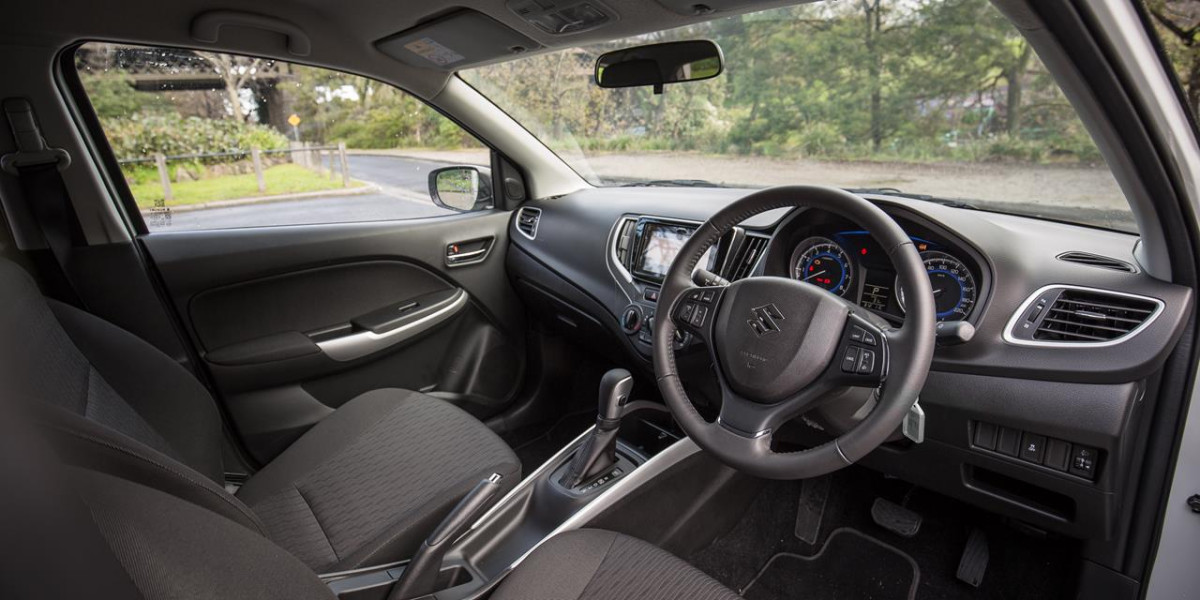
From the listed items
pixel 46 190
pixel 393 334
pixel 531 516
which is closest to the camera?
pixel 531 516

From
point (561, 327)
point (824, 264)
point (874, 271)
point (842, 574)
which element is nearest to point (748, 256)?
point (824, 264)

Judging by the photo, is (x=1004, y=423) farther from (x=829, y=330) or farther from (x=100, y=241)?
(x=100, y=241)

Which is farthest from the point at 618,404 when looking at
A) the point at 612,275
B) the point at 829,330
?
the point at 829,330

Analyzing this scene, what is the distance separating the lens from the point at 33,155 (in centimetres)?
202

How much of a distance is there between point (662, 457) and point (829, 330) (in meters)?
0.78

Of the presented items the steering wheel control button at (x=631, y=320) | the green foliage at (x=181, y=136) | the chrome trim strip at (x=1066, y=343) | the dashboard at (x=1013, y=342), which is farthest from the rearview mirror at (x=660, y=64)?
the green foliage at (x=181, y=136)

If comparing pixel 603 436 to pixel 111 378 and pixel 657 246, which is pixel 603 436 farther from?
pixel 111 378

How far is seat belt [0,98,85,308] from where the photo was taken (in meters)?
2.00

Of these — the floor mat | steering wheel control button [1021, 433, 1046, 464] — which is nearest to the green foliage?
the floor mat

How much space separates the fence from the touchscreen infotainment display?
1.27 meters

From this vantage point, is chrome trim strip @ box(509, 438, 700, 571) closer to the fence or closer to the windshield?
the windshield

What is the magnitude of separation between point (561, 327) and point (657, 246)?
755mm

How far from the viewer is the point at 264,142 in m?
2.54

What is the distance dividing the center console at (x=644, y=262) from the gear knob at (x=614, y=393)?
0.22m
